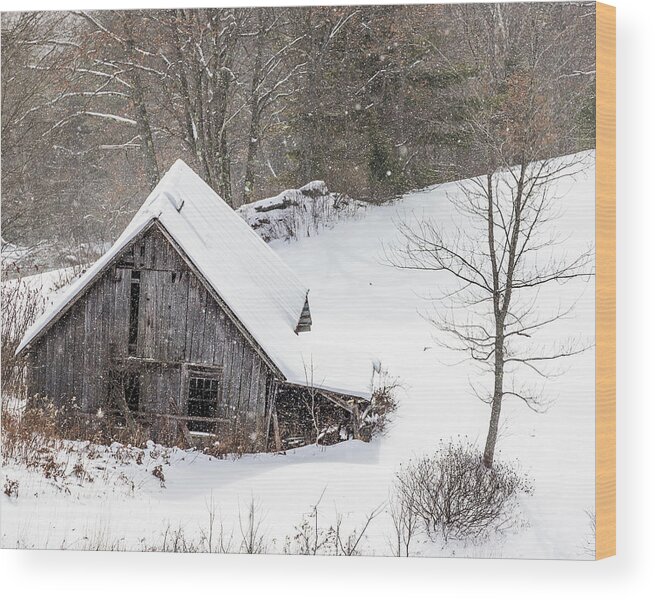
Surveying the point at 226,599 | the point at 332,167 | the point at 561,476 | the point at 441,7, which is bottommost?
the point at 226,599

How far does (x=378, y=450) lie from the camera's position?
4887mm

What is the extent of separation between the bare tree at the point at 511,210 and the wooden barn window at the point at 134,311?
5.93ft

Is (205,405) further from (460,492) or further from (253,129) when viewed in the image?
(253,129)

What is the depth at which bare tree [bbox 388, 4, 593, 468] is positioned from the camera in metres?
4.85

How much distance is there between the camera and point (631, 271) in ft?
15.9

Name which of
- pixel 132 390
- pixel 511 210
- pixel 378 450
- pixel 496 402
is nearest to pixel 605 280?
pixel 511 210

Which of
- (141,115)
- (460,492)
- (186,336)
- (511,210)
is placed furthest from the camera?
(141,115)

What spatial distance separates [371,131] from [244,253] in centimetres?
108

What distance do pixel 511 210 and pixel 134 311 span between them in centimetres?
236

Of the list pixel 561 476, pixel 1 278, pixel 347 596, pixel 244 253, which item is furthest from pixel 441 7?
pixel 347 596

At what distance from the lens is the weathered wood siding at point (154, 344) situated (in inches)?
196

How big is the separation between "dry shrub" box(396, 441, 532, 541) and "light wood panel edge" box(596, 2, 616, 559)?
469 mm

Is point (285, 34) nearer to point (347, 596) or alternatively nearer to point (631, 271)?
point (631, 271)

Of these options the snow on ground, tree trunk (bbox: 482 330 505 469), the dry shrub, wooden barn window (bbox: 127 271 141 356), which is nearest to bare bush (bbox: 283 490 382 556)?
the snow on ground
